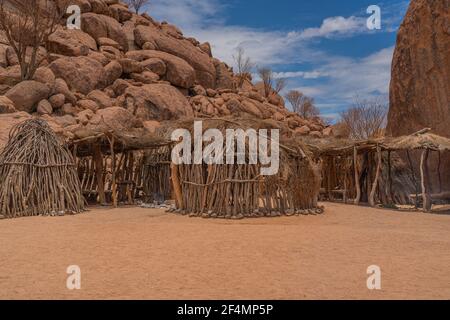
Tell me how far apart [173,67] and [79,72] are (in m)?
7.06

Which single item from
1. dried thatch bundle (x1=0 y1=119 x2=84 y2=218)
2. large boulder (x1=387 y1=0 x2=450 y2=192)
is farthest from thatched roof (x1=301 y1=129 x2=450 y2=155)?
dried thatch bundle (x1=0 y1=119 x2=84 y2=218)

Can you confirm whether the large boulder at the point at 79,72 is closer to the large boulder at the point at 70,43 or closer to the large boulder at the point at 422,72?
the large boulder at the point at 70,43

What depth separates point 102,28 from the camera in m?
29.2

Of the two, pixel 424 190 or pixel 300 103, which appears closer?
pixel 424 190

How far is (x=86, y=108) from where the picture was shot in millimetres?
20922

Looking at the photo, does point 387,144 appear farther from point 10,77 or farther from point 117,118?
point 10,77

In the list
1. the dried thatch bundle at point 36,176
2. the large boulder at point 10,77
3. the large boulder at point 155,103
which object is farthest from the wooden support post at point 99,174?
the large boulder at point 10,77

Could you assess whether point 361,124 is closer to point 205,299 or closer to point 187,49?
point 187,49

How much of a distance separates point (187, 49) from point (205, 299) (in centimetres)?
2989

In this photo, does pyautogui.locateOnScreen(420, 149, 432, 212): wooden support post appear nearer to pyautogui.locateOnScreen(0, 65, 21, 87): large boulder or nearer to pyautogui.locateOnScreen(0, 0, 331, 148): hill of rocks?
pyautogui.locateOnScreen(0, 0, 331, 148): hill of rocks

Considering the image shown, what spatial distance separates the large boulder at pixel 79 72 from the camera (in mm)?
22750

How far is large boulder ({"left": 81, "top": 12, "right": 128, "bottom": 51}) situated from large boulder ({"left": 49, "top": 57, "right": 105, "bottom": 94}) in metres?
5.81

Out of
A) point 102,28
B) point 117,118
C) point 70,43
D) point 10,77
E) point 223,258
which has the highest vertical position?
point 102,28

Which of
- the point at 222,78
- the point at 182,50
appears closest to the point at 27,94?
the point at 182,50
